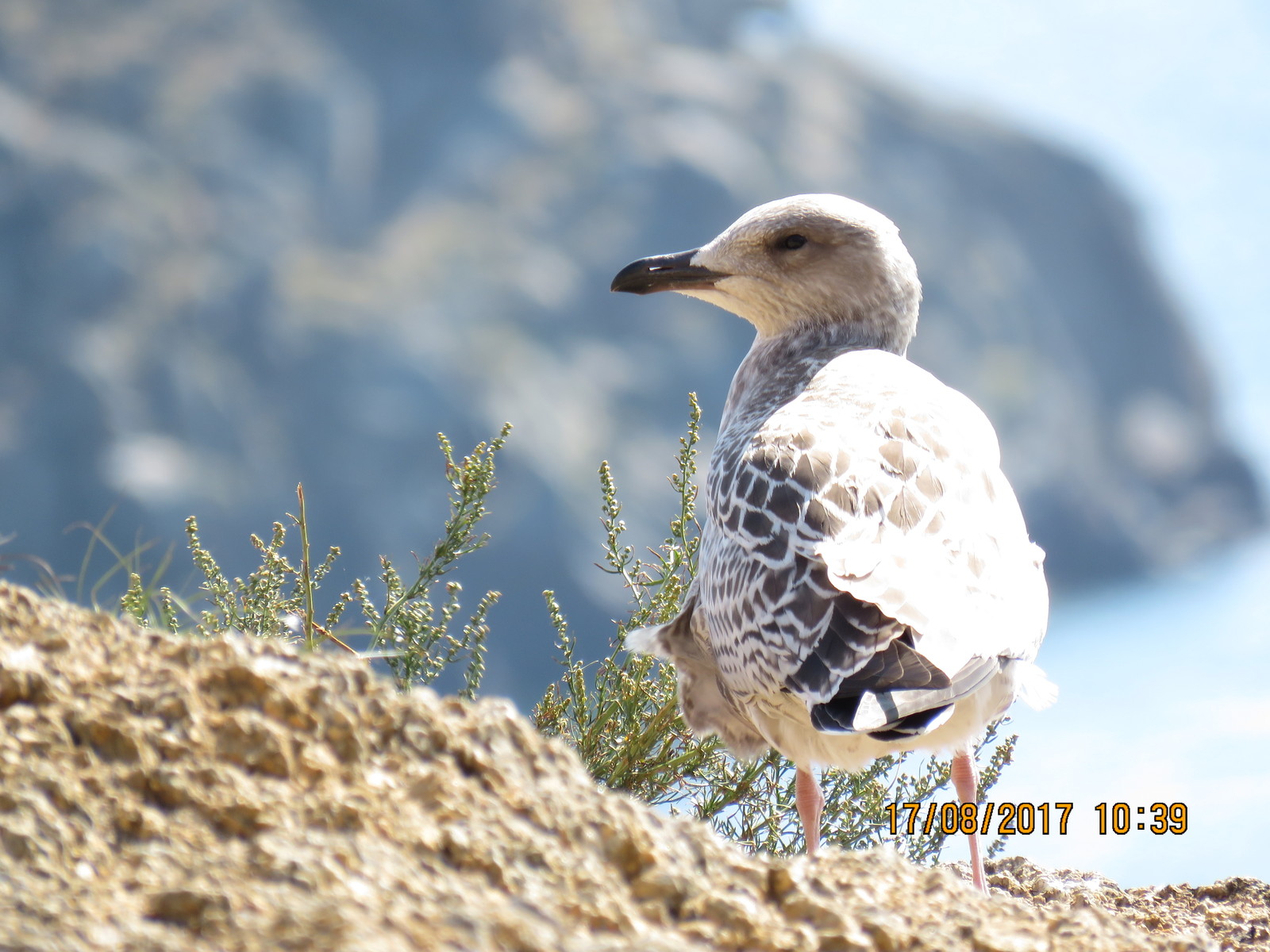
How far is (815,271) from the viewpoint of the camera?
13.4ft

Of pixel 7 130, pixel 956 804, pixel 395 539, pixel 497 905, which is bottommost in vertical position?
pixel 497 905

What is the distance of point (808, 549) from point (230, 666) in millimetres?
1417

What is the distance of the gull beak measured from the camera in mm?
4203

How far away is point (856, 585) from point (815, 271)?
1769mm

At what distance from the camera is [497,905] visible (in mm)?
1371

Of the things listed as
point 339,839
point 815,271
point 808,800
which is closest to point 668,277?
point 815,271


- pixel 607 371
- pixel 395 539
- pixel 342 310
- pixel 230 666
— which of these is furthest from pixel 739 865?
pixel 342 310

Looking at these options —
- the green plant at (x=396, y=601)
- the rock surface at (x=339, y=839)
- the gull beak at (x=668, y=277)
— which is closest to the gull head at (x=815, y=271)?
the gull beak at (x=668, y=277)

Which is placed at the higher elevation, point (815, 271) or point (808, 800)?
point (815, 271)

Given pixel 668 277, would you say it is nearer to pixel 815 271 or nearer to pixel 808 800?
pixel 815 271

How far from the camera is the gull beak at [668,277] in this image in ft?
13.8

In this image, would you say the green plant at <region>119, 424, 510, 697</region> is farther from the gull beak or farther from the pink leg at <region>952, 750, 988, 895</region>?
the pink leg at <region>952, 750, 988, 895</region>

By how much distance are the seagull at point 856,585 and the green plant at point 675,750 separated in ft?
1.13

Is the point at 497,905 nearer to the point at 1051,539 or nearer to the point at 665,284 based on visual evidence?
the point at 665,284
